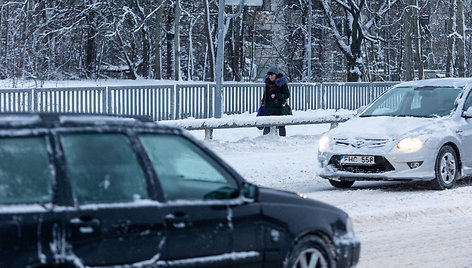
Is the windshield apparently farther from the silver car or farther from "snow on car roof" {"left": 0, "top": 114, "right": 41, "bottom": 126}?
"snow on car roof" {"left": 0, "top": 114, "right": 41, "bottom": 126}

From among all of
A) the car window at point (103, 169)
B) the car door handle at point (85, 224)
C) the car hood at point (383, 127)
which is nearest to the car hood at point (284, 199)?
the car window at point (103, 169)

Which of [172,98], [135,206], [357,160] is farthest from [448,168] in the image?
[172,98]

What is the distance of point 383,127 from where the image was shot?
1352 cm

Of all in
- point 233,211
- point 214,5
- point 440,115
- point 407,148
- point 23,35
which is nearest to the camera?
point 233,211

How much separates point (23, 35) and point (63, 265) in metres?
29.2

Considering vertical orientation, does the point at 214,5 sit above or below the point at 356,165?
above

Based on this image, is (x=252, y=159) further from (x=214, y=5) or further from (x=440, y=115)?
(x=214, y=5)

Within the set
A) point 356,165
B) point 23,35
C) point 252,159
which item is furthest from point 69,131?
point 23,35

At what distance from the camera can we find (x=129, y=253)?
17.5ft

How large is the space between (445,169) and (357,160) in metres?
1.24

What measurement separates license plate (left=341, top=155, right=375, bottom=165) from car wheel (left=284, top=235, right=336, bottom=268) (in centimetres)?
673

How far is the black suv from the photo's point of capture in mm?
5043

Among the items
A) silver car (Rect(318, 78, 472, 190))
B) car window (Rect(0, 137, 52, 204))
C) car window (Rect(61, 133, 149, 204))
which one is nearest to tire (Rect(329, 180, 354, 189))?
silver car (Rect(318, 78, 472, 190))

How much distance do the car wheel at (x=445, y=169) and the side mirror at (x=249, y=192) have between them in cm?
762
